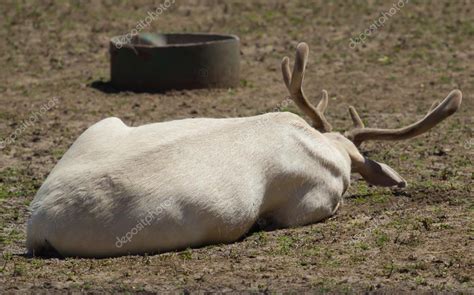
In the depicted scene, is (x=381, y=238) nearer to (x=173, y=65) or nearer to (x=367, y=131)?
(x=367, y=131)

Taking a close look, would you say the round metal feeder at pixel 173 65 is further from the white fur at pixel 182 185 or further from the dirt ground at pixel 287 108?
the white fur at pixel 182 185

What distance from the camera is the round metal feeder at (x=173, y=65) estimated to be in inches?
508

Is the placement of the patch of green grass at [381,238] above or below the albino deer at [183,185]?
below

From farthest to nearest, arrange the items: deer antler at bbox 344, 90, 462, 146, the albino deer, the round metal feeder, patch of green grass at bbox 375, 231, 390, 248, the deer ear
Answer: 1. the round metal feeder
2. the deer ear
3. deer antler at bbox 344, 90, 462, 146
4. patch of green grass at bbox 375, 231, 390, 248
5. the albino deer

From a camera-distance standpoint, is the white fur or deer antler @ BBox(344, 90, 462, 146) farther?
deer antler @ BBox(344, 90, 462, 146)

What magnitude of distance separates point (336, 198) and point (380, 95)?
504 centimetres

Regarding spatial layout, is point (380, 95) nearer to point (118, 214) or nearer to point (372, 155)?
point (372, 155)

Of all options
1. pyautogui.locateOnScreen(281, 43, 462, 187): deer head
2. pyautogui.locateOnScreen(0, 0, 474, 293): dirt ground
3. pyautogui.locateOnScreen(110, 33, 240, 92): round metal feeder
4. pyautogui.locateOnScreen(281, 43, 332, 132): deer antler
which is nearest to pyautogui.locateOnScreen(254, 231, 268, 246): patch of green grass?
pyautogui.locateOnScreen(0, 0, 474, 293): dirt ground

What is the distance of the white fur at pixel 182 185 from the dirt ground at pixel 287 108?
5.6 inches

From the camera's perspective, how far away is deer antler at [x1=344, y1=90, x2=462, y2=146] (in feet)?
27.7

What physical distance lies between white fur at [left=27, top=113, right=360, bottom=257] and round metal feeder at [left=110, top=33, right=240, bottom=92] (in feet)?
16.0

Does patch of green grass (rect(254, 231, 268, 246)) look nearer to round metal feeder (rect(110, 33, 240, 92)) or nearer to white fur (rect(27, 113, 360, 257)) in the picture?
white fur (rect(27, 113, 360, 257))

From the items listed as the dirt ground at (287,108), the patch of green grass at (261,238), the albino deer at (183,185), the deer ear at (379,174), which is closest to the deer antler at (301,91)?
the deer ear at (379,174)

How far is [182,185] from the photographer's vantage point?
7074 mm
